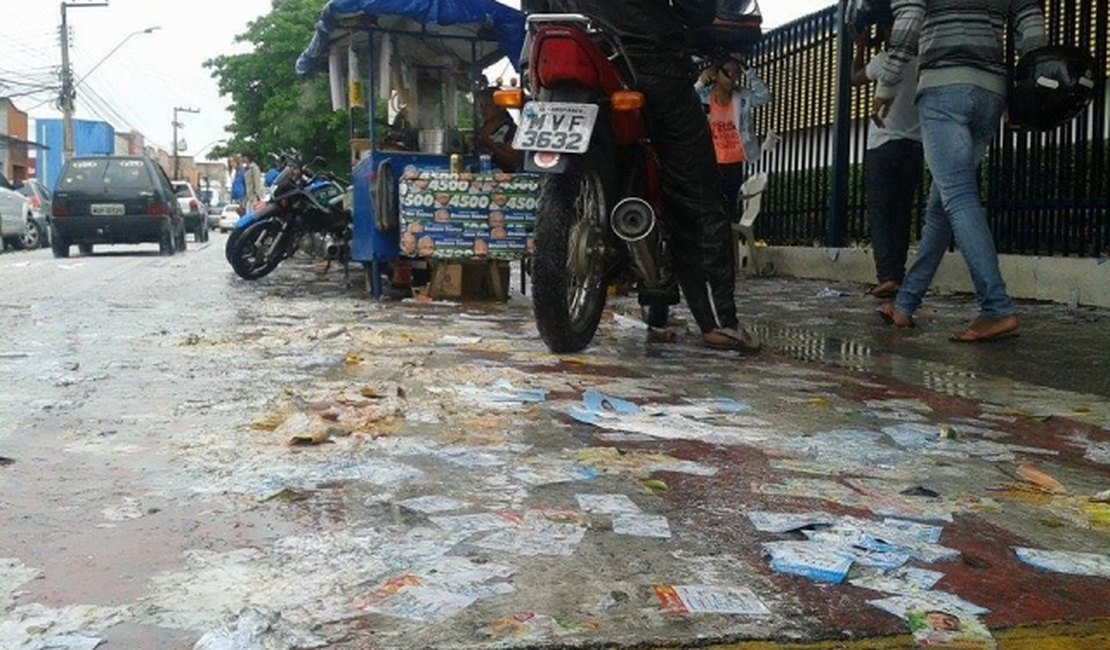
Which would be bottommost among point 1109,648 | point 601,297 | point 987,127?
point 1109,648

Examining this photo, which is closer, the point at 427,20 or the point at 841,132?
the point at 427,20

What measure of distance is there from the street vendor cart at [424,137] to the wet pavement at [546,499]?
11.5 feet

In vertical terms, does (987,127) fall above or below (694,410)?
above

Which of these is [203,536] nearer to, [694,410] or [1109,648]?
[1109,648]

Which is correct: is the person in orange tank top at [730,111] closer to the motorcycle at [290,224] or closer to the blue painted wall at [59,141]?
the motorcycle at [290,224]

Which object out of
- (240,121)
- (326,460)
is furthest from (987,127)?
(240,121)

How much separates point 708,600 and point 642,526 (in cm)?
49

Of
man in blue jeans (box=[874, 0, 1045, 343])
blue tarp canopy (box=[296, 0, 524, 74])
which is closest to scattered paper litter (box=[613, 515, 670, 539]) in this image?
man in blue jeans (box=[874, 0, 1045, 343])

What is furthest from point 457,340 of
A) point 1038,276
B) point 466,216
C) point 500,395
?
point 1038,276

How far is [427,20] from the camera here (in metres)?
9.49

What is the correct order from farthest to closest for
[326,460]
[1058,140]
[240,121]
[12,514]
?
[240,121], [1058,140], [326,460], [12,514]

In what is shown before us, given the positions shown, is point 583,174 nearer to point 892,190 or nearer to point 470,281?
point 892,190

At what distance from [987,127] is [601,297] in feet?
7.59

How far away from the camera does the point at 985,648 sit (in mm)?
1991
